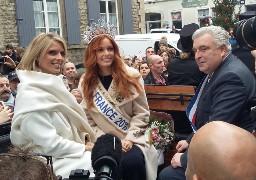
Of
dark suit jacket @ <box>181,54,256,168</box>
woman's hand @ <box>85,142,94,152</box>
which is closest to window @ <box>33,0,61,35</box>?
woman's hand @ <box>85,142,94,152</box>

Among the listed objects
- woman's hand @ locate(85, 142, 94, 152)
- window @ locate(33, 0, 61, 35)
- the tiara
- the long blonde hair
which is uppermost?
window @ locate(33, 0, 61, 35)

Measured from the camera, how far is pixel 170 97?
12.5 feet

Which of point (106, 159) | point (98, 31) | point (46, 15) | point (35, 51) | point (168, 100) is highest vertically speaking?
point (46, 15)

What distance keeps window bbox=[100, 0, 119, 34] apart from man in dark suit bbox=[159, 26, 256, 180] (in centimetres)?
1342

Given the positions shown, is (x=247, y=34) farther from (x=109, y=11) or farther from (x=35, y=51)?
(x=109, y=11)

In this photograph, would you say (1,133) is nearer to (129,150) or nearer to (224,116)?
(129,150)

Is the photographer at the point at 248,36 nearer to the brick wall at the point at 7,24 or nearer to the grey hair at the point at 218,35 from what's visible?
the grey hair at the point at 218,35

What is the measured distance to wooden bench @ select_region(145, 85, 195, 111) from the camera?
3.75 meters

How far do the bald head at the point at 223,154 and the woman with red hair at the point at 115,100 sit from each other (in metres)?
1.81

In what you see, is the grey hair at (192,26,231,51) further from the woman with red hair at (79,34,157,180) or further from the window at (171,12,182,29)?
the window at (171,12,182,29)

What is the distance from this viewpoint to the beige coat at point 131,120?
3291mm

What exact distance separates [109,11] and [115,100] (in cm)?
1384

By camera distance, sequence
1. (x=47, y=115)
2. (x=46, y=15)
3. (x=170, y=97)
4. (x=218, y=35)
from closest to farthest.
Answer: (x=47, y=115) → (x=218, y=35) → (x=170, y=97) → (x=46, y=15)

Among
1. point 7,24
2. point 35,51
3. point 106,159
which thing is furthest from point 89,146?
point 7,24
